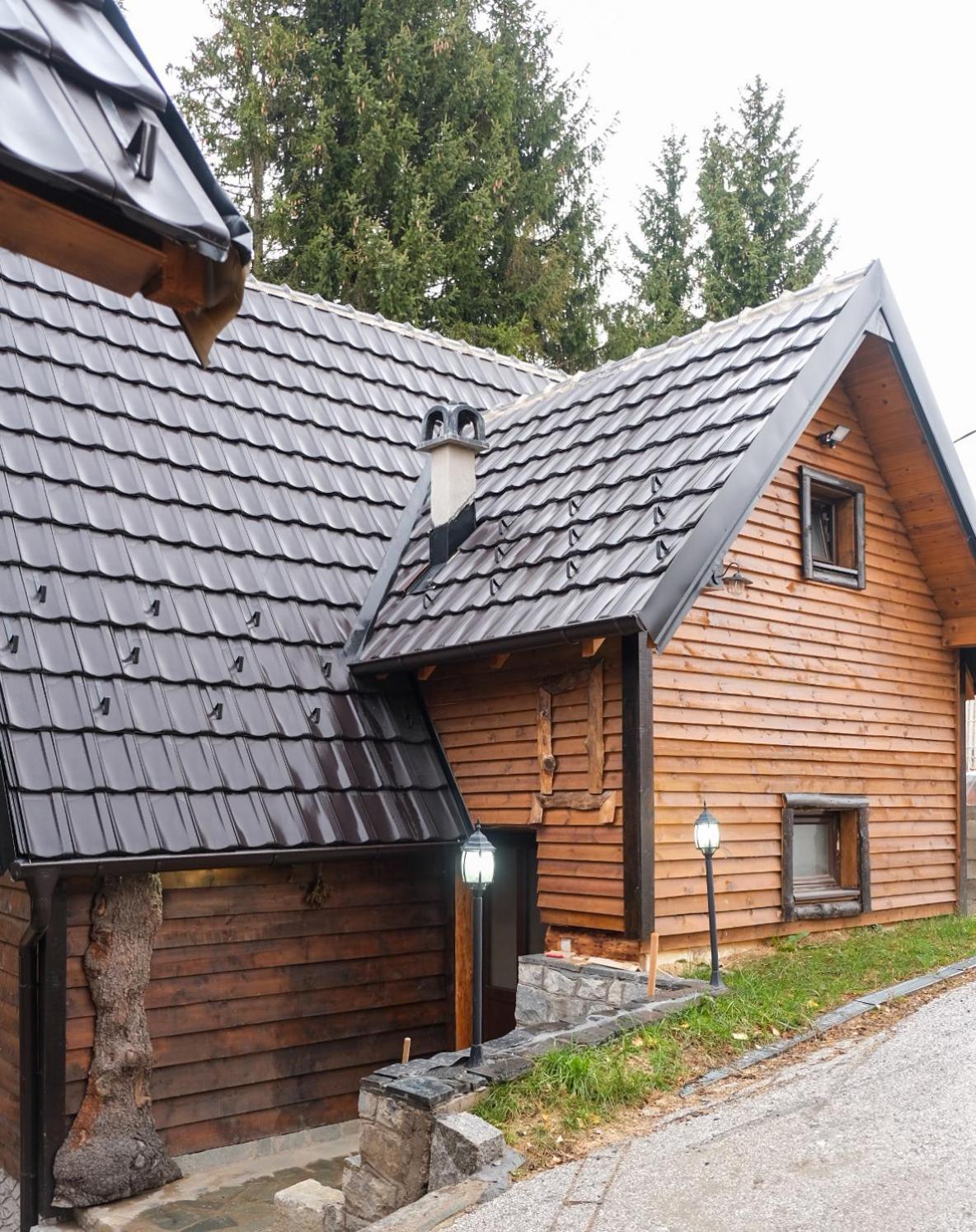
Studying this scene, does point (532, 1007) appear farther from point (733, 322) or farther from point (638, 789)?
point (733, 322)

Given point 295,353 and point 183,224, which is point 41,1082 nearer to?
point 183,224


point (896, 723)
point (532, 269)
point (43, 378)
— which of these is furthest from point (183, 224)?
point (532, 269)

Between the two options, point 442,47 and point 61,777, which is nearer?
point 61,777

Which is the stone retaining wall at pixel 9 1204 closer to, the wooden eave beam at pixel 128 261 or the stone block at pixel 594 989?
the stone block at pixel 594 989

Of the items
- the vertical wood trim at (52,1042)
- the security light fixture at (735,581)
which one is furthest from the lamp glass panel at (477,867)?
the security light fixture at (735,581)

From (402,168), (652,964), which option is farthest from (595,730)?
(402,168)

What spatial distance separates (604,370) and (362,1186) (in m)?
6.96

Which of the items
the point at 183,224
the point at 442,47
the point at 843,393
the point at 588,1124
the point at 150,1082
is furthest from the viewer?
the point at 442,47

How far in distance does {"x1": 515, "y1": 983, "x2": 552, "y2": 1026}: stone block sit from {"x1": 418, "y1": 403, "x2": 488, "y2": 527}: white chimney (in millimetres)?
3629

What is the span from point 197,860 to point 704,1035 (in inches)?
118

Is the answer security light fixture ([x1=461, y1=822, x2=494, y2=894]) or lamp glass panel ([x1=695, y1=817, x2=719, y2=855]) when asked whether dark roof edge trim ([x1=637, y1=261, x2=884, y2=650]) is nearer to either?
lamp glass panel ([x1=695, y1=817, x2=719, y2=855])

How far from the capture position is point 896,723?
9727 mm

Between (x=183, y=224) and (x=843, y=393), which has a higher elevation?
(x=843, y=393)

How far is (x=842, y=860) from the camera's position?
919cm
